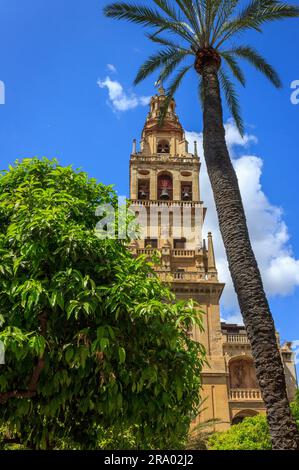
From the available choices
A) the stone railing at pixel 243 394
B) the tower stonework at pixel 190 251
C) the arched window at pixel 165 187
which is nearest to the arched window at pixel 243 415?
the tower stonework at pixel 190 251

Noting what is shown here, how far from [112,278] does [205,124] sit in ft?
16.7

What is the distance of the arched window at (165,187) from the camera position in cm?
4334

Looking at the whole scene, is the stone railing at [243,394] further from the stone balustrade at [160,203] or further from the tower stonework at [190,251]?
the stone balustrade at [160,203]

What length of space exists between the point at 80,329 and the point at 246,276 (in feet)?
11.1

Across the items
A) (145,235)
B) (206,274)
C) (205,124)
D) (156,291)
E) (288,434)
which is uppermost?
(145,235)

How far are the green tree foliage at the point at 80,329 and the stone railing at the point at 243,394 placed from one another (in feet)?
90.6

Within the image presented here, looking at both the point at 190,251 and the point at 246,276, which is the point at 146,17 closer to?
the point at 246,276

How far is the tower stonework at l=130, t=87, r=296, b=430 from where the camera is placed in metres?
34.6

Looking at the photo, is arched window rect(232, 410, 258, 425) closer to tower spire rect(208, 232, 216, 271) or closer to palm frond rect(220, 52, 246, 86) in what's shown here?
tower spire rect(208, 232, 216, 271)

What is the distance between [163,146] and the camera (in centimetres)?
4853

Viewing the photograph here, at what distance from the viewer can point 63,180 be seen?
11.2 meters

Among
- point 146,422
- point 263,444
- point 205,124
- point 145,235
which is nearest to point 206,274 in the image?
point 145,235

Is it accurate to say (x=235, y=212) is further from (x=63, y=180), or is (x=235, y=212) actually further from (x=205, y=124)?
(x=63, y=180)

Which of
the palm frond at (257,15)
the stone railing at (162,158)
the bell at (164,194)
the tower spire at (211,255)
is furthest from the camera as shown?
the stone railing at (162,158)
